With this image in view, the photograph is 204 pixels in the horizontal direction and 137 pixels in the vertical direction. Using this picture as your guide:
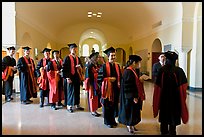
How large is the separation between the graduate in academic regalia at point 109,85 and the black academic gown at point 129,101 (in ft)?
1.43

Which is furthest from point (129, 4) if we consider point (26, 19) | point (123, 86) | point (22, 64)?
point (123, 86)

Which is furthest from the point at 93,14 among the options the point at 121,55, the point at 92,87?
the point at 92,87

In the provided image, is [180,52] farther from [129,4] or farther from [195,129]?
[195,129]

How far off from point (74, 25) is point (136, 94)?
15.3 meters

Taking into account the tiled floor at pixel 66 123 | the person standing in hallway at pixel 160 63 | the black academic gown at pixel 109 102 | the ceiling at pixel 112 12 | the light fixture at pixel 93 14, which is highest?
the light fixture at pixel 93 14

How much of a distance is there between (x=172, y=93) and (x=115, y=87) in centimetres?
124

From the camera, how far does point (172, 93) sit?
148 inches

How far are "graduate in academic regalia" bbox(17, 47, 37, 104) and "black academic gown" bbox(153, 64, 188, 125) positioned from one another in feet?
14.6

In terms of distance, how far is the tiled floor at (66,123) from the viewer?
13.7ft

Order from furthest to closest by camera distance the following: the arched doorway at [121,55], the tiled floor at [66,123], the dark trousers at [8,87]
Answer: the arched doorway at [121,55] < the dark trousers at [8,87] < the tiled floor at [66,123]

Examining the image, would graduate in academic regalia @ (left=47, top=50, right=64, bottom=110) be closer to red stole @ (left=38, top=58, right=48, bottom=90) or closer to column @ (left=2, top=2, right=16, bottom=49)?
red stole @ (left=38, top=58, right=48, bottom=90)

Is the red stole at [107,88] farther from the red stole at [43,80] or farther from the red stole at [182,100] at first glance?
the red stole at [43,80]

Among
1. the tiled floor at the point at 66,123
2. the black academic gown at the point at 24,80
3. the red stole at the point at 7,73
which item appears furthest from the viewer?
the red stole at the point at 7,73

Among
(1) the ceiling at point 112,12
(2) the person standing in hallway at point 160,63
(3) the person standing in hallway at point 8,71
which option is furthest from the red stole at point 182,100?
(1) the ceiling at point 112,12
